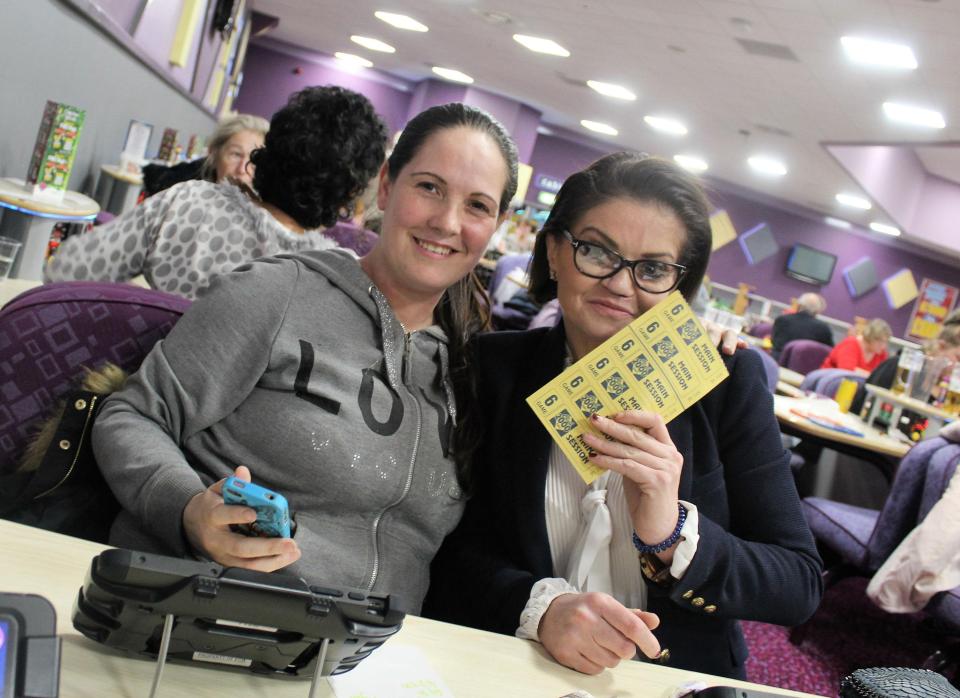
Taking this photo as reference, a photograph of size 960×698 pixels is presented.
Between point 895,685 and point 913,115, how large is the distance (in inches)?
308

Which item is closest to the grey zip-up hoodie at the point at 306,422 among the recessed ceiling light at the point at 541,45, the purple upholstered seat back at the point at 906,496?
the purple upholstered seat back at the point at 906,496

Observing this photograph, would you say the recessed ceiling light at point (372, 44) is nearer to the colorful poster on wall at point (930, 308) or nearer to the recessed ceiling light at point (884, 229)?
the recessed ceiling light at point (884, 229)

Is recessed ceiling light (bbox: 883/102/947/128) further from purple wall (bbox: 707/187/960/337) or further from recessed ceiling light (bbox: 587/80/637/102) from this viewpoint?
purple wall (bbox: 707/187/960/337)

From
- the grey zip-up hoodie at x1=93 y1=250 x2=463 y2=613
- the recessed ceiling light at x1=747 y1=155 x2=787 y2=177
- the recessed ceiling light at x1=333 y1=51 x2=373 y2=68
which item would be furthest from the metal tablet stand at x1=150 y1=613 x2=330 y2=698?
the recessed ceiling light at x1=333 y1=51 x2=373 y2=68

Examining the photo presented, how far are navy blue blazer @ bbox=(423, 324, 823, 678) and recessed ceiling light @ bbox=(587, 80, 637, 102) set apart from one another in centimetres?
974

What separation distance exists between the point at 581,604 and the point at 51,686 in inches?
28.2

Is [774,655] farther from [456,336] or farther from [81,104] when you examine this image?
[81,104]

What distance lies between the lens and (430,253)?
1.42 m

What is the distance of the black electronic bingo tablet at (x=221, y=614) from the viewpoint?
702mm

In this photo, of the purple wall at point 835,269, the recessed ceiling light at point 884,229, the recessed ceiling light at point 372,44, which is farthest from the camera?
the purple wall at point 835,269

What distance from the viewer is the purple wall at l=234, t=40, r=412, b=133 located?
56.0 feet

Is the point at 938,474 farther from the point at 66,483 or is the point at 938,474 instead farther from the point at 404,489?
the point at 66,483

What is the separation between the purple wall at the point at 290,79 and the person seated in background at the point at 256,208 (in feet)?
50.0

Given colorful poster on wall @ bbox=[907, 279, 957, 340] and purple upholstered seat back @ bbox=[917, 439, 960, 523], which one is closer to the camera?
purple upholstered seat back @ bbox=[917, 439, 960, 523]
